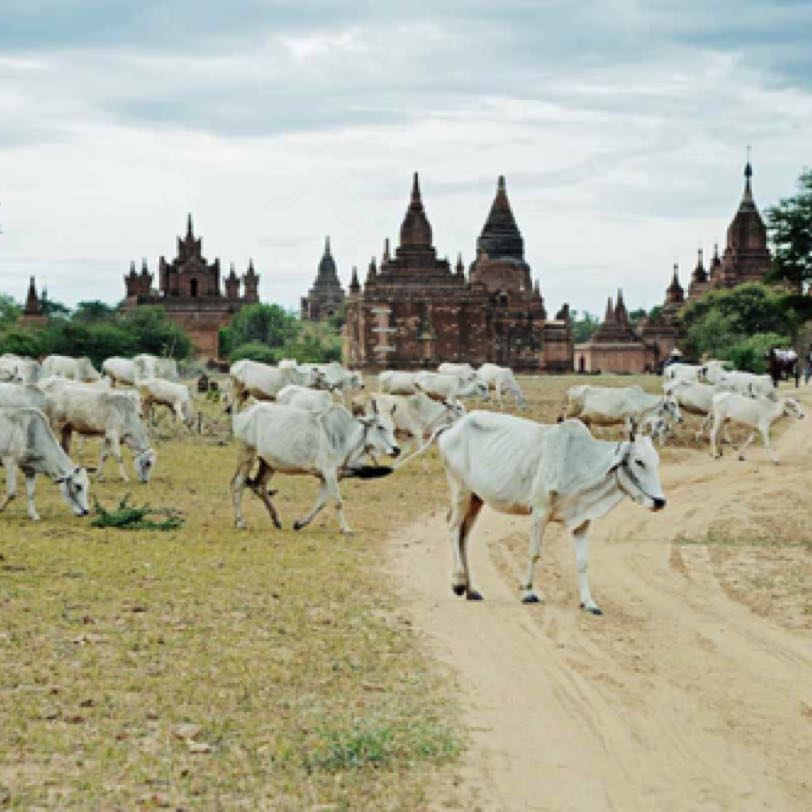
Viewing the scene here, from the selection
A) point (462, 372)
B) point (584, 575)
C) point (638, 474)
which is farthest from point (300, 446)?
point (462, 372)

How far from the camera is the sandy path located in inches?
230

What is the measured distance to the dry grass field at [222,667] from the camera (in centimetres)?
576

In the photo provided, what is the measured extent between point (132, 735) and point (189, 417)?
55.0 feet

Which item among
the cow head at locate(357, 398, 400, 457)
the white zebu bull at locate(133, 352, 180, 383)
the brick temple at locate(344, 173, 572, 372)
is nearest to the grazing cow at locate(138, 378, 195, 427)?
the white zebu bull at locate(133, 352, 180, 383)

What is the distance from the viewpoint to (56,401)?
53.7 ft

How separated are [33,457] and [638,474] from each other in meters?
6.15

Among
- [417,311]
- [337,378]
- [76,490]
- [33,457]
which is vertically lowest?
[76,490]

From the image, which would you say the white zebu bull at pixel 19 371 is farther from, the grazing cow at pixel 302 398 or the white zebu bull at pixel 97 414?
the white zebu bull at pixel 97 414

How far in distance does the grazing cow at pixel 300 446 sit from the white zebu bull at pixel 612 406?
8.62m

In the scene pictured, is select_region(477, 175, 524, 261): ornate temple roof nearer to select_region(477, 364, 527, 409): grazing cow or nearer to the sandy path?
select_region(477, 364, 527, 409): grazing cow

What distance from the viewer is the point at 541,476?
9562 millimetres

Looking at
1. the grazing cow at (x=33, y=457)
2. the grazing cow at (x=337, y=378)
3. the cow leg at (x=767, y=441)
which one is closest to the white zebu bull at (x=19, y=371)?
the grazing cow at (x=337, y=378)

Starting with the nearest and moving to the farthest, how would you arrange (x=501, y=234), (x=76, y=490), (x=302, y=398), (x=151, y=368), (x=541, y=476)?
(x=541, y=476)
(x=76, y=490)
(x=302, y=398)
(x=151, y=368)
(x=501, y=234)

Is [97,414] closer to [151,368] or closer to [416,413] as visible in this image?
[416,413]
